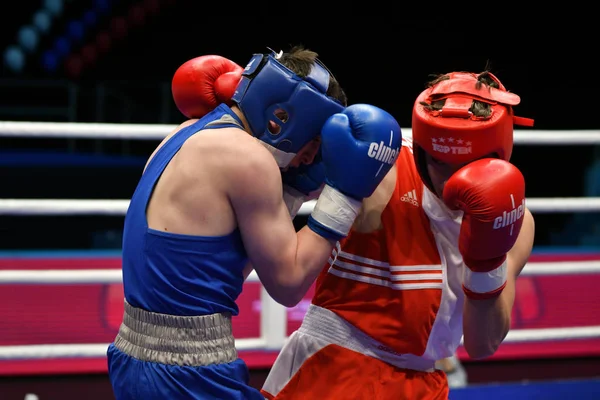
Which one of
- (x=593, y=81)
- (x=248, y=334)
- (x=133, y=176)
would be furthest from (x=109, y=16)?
(x=248, y=334)

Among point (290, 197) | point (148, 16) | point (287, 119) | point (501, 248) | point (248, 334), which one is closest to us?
point (501, 248)

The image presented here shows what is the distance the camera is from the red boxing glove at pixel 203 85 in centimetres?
188

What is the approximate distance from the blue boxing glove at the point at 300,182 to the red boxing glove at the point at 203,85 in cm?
26

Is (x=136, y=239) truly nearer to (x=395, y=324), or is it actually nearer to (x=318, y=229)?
(x=318, y=229)

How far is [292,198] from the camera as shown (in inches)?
70.8

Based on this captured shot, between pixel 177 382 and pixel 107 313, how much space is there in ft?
5.82

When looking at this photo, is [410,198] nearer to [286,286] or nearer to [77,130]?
[286,286]

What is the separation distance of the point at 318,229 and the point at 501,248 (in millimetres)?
380

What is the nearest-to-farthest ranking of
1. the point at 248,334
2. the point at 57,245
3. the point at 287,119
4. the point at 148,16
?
the point at 287,119
the point at 248,334
the point at 57,245
the point at 148,16

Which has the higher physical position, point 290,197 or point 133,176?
point 290,197

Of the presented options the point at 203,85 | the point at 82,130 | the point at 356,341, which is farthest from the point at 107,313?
the point at 356,341

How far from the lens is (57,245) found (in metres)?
4.71

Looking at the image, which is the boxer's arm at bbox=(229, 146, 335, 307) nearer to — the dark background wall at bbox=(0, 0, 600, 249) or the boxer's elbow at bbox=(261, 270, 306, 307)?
the boxer's elbow at bbox=(261, 270, 306, 307)

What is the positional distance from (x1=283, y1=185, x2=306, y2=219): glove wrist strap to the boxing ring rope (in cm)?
103
